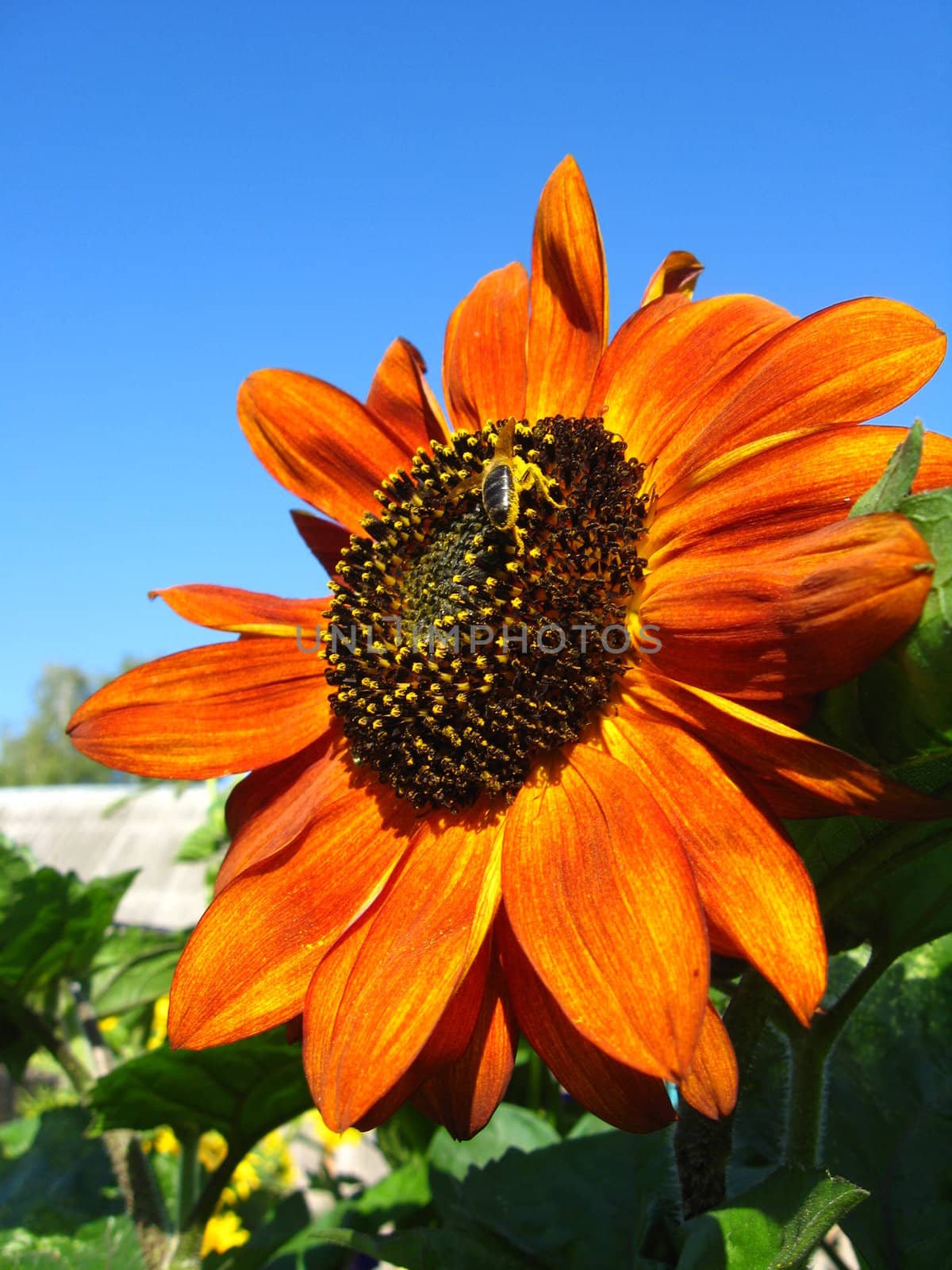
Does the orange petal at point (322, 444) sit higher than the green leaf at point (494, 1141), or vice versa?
the orange petal at point (322, 444)

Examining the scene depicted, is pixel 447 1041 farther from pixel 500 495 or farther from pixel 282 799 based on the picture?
pixel 500 495

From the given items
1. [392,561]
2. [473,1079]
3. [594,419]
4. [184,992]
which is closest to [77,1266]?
[184,992]

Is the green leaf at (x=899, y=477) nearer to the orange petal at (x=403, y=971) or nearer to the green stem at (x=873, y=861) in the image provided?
the green stem at (x=873, y=861)

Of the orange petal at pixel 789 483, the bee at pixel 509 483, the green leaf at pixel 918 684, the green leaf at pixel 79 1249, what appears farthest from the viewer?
the green leaf at pixel 79 1249

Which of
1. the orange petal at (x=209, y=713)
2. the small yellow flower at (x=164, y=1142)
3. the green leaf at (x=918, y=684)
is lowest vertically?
the small yellow flower at (x=164, y=1142)

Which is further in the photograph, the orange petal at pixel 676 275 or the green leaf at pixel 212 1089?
the green leaf at pixel 212 1089

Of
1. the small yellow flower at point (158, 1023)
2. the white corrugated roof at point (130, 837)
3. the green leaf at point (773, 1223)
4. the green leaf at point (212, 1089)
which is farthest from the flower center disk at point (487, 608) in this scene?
the small yellow flower at point (158, 1023)

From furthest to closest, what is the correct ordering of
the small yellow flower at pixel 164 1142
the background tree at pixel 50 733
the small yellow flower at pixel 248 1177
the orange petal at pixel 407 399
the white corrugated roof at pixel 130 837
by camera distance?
the background tree at pixel 50 733 < the small yellow flower at pixel 248 1177 < the white corrugated roof at pixel 130 837 < the small yellow flower at pixel 164 1142 < the orange petal at pixel 407 399
